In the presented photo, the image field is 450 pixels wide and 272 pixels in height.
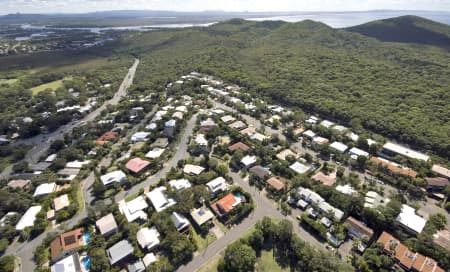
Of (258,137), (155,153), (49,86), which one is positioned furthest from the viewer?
(49,86)

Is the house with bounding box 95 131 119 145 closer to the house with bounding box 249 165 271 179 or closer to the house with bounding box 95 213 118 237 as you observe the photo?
the house with bounding box 95 213 118 237

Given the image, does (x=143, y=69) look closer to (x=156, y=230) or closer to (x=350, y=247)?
(x=156, y=230)

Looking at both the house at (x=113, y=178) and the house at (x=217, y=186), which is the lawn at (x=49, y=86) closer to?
the house at (x=113, y=178)

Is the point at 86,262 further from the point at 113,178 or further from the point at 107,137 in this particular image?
the point at 107,137

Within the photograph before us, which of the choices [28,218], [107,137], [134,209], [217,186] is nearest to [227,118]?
[217,186]

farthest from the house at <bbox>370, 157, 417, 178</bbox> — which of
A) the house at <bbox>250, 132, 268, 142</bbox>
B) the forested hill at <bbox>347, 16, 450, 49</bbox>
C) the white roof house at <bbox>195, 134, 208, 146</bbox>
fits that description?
the forested hill at <bbox>347, 16, 450, 49</bbox>

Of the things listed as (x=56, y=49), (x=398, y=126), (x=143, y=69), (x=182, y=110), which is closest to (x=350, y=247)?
(x=398, y=126)

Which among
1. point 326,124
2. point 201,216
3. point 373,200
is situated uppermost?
point 326,124
